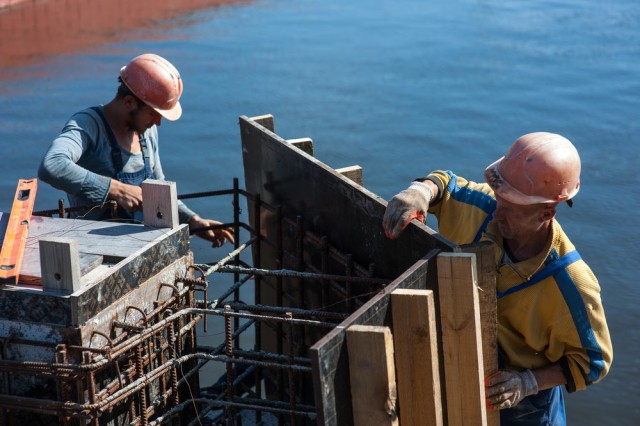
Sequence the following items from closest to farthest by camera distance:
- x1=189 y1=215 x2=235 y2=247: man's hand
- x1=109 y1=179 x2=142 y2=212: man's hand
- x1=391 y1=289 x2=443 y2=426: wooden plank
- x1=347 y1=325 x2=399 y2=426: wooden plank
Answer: x1=347 y1=325 x2=399 y2=426: wooden plank
x1=391 y1=289 x2=443 y2=426: wooden plank
x1=109 y1=179 x2=142 y2=212: man's hand
x1=189 y1=215 x2=235 y2=247: man's hand

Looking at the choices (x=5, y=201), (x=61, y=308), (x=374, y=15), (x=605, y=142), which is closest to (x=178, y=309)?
(x=61, y=308)

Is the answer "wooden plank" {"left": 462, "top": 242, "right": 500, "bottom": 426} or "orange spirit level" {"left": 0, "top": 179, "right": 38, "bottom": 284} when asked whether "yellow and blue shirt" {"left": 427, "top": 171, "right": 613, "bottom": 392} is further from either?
"orange spirit level" {"left": 0, "top": 179, "right": 38, "bottom": 284}

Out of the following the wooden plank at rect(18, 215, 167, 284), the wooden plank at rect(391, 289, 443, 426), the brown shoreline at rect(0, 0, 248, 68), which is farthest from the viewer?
the brown shoreline at rect(0, 0, 248, 68)

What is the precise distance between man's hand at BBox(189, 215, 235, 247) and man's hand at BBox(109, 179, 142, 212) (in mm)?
611

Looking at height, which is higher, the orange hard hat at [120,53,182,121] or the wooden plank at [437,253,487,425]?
the orange hard hat at [120,53,182,121]

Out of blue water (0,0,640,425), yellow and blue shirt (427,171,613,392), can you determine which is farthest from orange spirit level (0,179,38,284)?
blue water (0,0,640,425)

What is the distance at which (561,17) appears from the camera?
2284 cm

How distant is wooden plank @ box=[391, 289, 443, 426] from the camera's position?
3.46 m

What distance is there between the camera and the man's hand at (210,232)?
18.8 ft

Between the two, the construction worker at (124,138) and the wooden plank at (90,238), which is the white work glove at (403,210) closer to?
the wooden plank at (90,238)

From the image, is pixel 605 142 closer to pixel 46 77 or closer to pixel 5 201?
pixel 5 201

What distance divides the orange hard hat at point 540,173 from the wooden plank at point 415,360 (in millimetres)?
792

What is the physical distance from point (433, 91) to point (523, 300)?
44.3ft

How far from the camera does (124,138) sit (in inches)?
216
